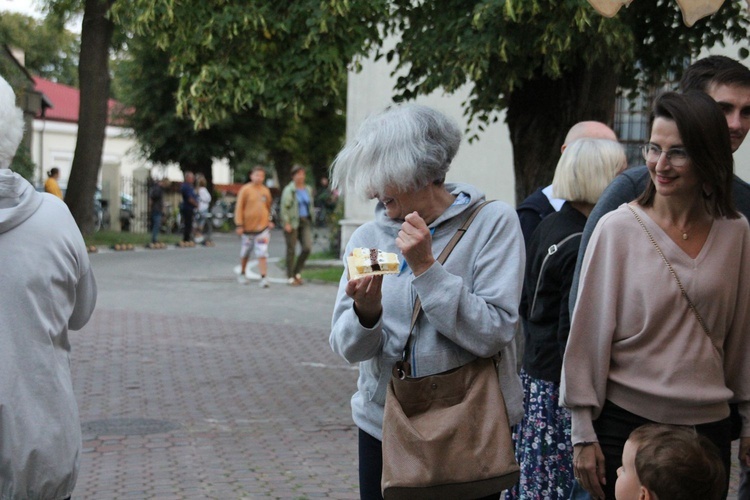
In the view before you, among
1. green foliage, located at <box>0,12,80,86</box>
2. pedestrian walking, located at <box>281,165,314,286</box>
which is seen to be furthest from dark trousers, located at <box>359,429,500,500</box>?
green foliage, located at <box>0,12,80,86</box>

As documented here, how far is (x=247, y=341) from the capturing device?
1223cm

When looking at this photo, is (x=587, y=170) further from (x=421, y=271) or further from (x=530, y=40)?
(x=530, y=40)

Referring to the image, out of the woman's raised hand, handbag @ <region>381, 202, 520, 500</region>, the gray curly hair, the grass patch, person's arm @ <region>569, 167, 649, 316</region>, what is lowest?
the grass patch

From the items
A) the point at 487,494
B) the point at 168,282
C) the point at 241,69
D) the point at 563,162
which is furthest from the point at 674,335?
the point at 168,282

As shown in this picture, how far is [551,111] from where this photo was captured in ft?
30.2

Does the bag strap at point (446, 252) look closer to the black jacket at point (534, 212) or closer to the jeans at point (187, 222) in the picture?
the black jacket at point (534, 212)

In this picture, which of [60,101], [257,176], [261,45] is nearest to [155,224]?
[257,176]

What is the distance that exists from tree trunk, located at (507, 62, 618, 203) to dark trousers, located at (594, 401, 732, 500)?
20.0 feet

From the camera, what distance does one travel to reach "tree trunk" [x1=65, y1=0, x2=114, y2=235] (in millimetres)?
25844

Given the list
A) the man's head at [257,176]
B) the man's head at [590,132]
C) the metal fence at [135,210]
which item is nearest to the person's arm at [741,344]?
the man's head at [590,132]

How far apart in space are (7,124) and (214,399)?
244 inches

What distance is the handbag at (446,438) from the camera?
9.71 feet

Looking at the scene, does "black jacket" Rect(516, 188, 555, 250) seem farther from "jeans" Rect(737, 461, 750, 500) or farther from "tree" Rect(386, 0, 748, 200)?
"tree" Rect(386, 0, 748, 200)

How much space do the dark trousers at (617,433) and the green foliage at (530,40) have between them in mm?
4570
